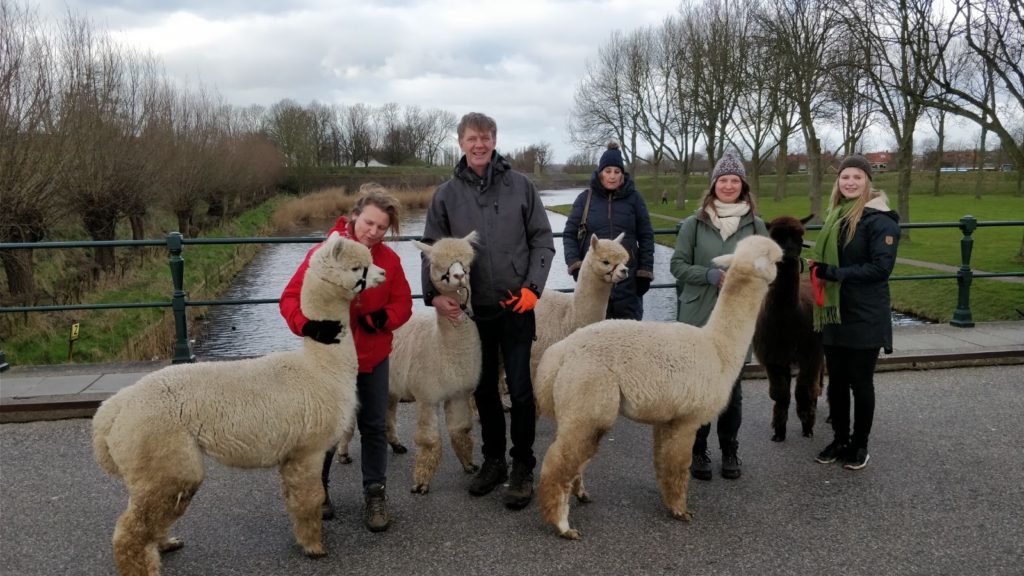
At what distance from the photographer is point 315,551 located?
10.5ft

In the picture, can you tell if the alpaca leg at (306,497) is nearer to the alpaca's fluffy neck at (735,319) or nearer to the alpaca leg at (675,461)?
the alpaca leg at (675,461)

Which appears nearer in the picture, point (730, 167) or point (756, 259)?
point (756, 259)

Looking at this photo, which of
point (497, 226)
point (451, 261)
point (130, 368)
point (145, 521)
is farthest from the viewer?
point (130, 368)

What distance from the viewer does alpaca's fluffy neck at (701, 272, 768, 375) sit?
11.4ft

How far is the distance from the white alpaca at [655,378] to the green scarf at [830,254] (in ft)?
2.93

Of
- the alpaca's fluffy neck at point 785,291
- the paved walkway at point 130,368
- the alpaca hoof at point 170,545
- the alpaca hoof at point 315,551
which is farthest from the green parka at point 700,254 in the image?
the alpaca hoof at point 170,545

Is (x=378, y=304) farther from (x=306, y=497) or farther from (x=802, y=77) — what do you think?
(x=802, y=77)

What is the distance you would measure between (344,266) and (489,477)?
1.62 meters

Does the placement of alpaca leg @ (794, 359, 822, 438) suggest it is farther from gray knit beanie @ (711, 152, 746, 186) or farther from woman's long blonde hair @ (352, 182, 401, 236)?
woman's long blonde hair @ (352, 182, 401, 236)

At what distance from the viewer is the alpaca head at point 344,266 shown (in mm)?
3010

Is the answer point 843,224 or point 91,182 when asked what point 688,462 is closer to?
point 843,224

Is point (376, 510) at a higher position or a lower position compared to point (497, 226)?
lower

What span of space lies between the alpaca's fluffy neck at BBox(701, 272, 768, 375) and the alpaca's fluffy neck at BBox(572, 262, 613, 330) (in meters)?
1.01

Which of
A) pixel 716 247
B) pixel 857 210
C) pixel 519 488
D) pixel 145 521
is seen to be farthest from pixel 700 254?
pixel 145 521
